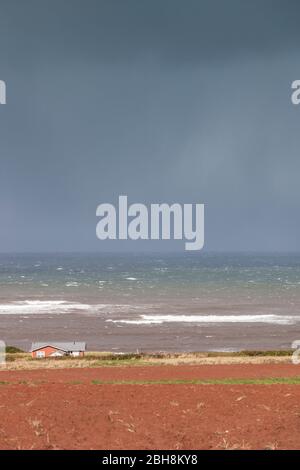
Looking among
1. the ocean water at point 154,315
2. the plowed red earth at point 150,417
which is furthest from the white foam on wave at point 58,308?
the plowed red earth at point 150,417

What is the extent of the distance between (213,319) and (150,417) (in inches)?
2659

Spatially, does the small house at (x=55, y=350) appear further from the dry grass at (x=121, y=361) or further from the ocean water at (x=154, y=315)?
the ocean water at (x=154, y=315)

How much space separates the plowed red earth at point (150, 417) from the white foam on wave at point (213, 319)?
58940 millimetres

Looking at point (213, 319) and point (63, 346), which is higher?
point (63, 346)

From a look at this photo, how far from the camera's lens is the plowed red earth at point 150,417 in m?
12.9

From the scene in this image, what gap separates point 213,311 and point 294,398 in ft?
247

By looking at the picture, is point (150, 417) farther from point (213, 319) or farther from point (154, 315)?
point (154, 315)

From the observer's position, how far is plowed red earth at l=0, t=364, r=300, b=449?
12891mm

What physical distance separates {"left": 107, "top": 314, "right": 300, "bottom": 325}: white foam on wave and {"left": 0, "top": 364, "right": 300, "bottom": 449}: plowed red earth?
58.9 m

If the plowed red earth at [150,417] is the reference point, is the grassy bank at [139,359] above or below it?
below

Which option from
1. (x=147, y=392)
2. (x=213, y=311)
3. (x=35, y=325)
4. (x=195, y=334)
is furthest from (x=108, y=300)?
(x=147, y=392)

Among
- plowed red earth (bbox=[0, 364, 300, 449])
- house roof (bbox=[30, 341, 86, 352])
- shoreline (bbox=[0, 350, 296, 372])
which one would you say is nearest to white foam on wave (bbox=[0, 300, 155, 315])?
house roof (bbox=[30, 341, 86, 352])

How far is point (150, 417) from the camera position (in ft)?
47.7

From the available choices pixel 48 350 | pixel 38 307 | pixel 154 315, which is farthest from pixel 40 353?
pixel 38 307
